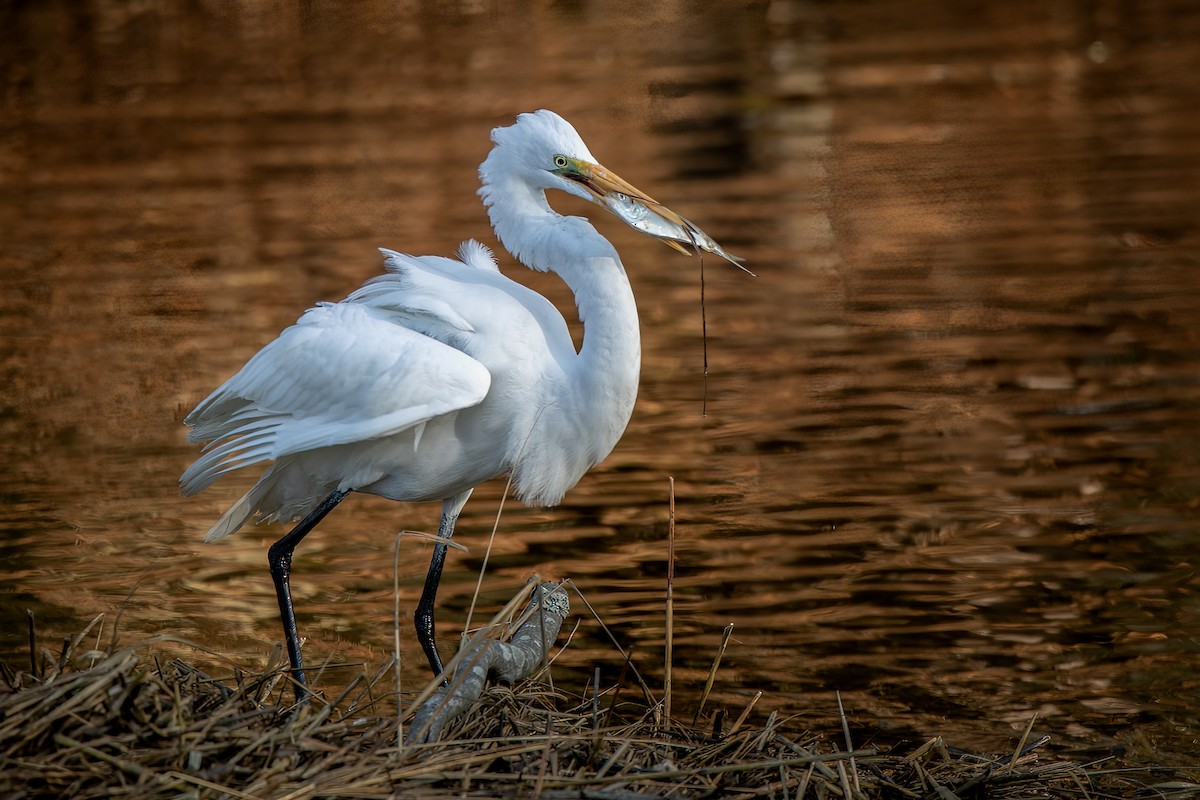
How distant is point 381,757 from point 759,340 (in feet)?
20.6

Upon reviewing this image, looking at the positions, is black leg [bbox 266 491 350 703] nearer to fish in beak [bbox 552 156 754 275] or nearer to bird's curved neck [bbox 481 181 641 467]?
bird's curved neck [bbox 481 181 641 467]

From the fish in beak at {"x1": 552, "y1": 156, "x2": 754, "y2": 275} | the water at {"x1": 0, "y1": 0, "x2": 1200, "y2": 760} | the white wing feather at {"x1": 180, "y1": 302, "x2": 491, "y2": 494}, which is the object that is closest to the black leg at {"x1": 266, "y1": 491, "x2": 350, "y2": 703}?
the white wing feather at {"x1": 180, "y1": 302, "x2": 491, "y2": 494}

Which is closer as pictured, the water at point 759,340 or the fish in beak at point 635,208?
the fish in beak at point 635,208

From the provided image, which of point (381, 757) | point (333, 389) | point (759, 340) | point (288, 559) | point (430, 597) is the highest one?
point (333, 389)

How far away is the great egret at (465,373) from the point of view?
14.1 ft

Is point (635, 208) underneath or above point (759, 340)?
above

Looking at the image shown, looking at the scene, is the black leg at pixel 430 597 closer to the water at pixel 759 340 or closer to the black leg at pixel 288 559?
the black leg at pixel 288 559

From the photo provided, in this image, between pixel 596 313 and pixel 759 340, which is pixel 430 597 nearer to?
pixel 596 313

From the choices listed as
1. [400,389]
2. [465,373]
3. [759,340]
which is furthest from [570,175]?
[759,340]

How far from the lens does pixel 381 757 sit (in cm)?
329

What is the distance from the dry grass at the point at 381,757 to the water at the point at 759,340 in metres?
0.69

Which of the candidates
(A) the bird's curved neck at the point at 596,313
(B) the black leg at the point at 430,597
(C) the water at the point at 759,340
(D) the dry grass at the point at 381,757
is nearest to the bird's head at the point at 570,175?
(A) the bird's curved neck at the point at 596,313

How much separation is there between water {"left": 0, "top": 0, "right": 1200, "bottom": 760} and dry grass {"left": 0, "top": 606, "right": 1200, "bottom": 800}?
694 millimetres

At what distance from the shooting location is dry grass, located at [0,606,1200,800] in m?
3.04
